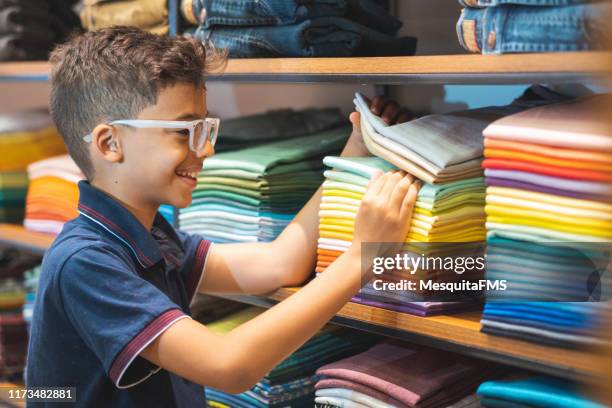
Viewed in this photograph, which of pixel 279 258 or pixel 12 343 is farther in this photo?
pixel 12 343

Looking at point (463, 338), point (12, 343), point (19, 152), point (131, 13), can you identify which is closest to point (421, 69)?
point (463, 338)

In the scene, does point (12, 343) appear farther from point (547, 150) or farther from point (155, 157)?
point (547, 150)

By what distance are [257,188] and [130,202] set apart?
14.1 inches

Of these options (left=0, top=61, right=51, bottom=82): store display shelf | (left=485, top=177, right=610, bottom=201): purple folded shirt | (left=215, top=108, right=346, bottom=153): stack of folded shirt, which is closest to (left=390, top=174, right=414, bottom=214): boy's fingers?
(left=485, top=177, right=610, bottom=201): purple folded shirt

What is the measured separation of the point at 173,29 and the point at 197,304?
0.67 metres

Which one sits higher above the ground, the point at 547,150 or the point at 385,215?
the point at 547,150

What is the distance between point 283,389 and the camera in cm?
175

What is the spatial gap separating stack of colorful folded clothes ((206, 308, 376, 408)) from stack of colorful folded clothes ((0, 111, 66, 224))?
99cm

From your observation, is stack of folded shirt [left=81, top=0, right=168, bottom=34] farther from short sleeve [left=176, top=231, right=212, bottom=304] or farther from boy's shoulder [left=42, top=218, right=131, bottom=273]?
boy's shoulder [left=42, top=218, right=131, bottom=273]

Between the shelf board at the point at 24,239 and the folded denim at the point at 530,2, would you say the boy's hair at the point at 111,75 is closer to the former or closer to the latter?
the folded denim at the point at 530,2

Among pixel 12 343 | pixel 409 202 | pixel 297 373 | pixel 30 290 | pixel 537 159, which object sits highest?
pixel 537 159

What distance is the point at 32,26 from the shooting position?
2398 millimetres

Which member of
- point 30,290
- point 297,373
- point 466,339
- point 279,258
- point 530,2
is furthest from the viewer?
point 30,290

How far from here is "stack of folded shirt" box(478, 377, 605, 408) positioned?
1274 millimetres
